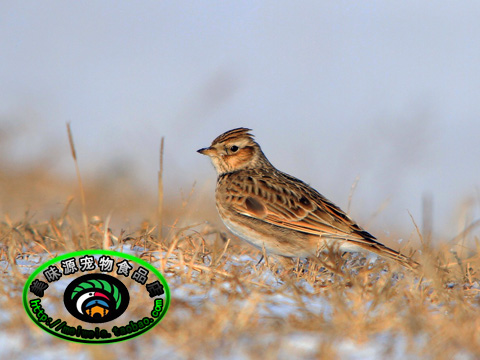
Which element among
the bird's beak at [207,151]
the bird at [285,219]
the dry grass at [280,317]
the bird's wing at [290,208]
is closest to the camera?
the dry grass at [280,317]

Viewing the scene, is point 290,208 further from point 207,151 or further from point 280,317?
point 280,317

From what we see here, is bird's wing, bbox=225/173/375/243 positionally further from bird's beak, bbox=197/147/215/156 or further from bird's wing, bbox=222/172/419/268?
bird's beak, bbox=197/147/215/156

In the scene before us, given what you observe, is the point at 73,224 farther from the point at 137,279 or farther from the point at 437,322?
the point at 437,322

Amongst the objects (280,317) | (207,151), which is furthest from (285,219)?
(280,317)

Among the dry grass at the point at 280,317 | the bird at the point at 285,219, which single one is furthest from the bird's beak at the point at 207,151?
the dry grass at the point at 280,317

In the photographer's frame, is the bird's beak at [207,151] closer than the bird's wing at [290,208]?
No

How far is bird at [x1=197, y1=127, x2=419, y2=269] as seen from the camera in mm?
6246

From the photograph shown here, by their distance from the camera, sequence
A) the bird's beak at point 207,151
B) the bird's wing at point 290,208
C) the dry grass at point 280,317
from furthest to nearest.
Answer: the bird's beak at point 207,151, the bird's wing at point 290,208, the dry grass at point 280,317

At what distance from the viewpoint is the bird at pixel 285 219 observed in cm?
625

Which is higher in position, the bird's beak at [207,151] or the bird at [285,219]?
the bird's beak at [207,151]

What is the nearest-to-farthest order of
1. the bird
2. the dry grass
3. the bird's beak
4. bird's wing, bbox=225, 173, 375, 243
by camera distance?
the dry grass
the bird
bird's wing, bbox=225, 173, 375, 243
the bird's beak

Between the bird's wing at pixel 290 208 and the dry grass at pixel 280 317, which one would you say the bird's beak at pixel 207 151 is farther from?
the dry grass at pixel 280 317

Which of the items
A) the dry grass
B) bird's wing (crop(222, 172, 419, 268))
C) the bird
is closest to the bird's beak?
the bird

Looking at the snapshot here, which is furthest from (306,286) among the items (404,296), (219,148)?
(219,148)
